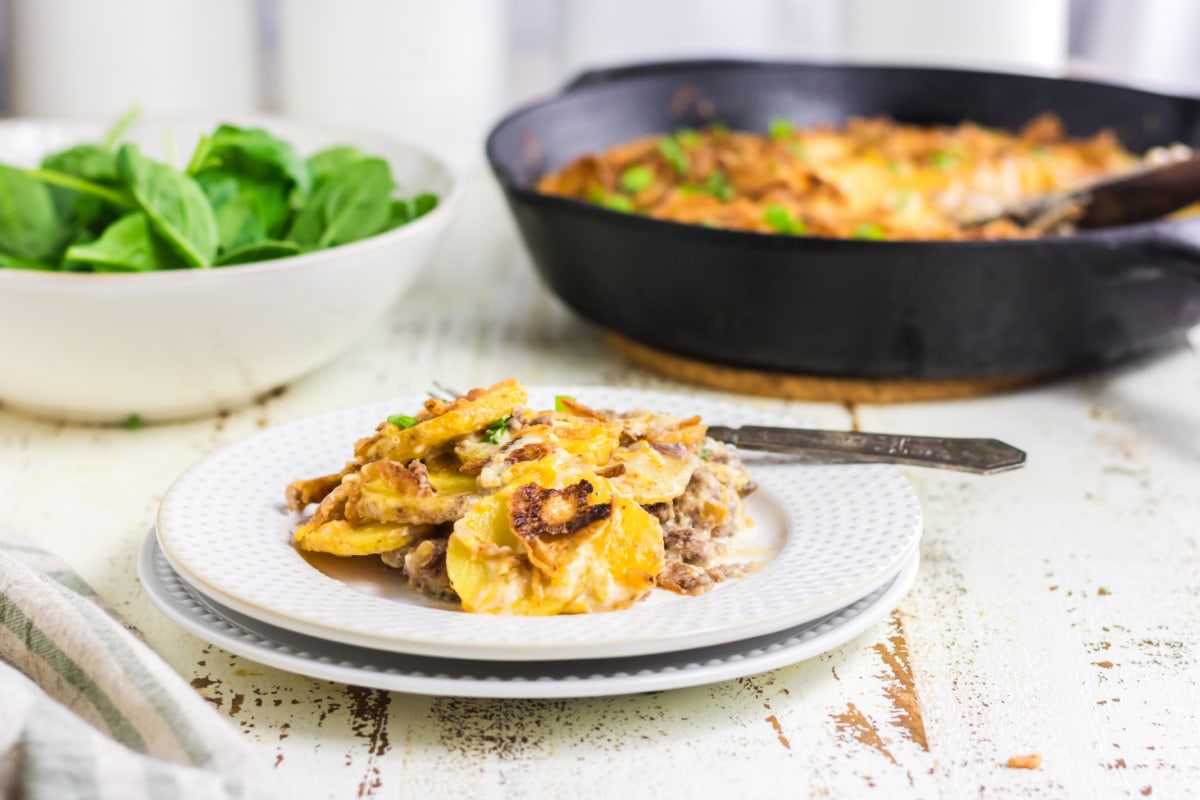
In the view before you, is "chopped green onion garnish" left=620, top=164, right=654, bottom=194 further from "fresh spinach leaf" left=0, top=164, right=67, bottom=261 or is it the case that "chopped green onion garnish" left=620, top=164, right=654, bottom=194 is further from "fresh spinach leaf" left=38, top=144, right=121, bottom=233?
"fresh spinach leaf" left=0, top=164, right=67, bottom=261

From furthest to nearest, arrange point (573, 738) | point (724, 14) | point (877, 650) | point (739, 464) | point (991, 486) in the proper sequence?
point (724, 14), point (991, 486), point (739, 464), point (877, 650), point (573, 738)

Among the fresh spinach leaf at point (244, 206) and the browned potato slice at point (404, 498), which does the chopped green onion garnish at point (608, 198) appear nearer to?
the fresh spinach leaf at point (244, 206)

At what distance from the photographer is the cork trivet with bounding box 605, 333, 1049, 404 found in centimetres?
219

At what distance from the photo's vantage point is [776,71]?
320 centimetres

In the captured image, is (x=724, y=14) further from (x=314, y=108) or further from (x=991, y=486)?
(x=991, y=486)

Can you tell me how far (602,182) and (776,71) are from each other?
0.75 m

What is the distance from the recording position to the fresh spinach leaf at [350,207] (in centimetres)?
217

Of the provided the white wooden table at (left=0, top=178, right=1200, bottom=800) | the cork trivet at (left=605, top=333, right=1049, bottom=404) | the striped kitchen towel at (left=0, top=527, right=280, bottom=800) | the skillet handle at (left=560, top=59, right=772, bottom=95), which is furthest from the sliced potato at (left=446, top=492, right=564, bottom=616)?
the skillet handle at (left=560, top=59, right=772, bottom=95)

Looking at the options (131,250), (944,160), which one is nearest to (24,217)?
(131,250)

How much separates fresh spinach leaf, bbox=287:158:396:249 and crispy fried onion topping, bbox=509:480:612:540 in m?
0.93

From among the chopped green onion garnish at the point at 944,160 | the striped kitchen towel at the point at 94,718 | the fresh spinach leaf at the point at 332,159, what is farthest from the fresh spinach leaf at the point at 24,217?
the chopped green onion garnish at the point at 944,160

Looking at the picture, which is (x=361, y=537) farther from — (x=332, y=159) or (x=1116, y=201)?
(x=1116, y=201)

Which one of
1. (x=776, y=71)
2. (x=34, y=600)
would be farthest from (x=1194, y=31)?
(x=34, y=600)

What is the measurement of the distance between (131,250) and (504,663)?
3.20ft
